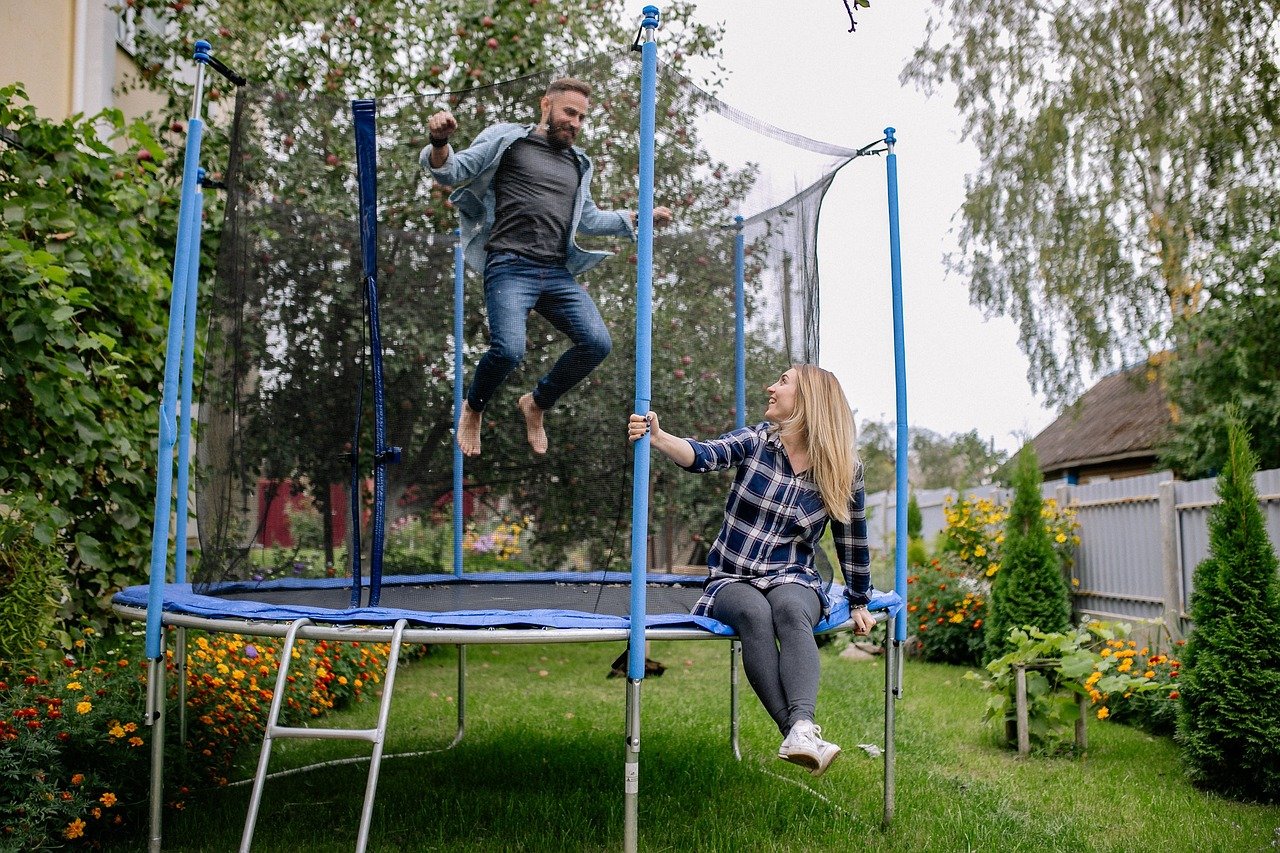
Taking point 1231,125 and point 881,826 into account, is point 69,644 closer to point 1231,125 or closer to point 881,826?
point 881,826

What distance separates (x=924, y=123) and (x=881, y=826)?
26.5ft

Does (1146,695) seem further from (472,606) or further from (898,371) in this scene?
(472,606)

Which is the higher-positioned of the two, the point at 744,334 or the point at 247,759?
the point at 744,334

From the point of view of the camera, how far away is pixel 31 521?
2604mm

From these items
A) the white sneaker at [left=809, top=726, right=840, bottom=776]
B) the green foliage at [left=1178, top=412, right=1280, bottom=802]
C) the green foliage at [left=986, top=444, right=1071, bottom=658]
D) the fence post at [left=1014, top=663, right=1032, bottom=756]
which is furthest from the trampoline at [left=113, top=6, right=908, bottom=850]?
the green foliage at [left=986, top=444, right=1071, bottom=658]

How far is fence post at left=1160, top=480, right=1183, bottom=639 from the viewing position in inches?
169

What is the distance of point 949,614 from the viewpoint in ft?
18.4

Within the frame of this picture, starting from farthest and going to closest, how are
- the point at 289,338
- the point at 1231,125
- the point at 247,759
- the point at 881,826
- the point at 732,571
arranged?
the point at 1231,125
the point at 247,759
the point at 289,338
the point at 881,826
the point at 732,571

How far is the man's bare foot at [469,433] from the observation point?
10.3 ft

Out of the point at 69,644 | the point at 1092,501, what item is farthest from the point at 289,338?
the point at 1092,501

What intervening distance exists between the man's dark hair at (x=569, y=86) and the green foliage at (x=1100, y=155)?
5.95 m

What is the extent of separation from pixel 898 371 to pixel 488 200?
3.95 ft

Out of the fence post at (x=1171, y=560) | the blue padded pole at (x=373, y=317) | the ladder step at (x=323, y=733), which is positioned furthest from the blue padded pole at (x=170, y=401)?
Answer: the fence post at (x=1171, y=560)

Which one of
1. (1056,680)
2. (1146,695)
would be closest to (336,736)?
(1056,680)
